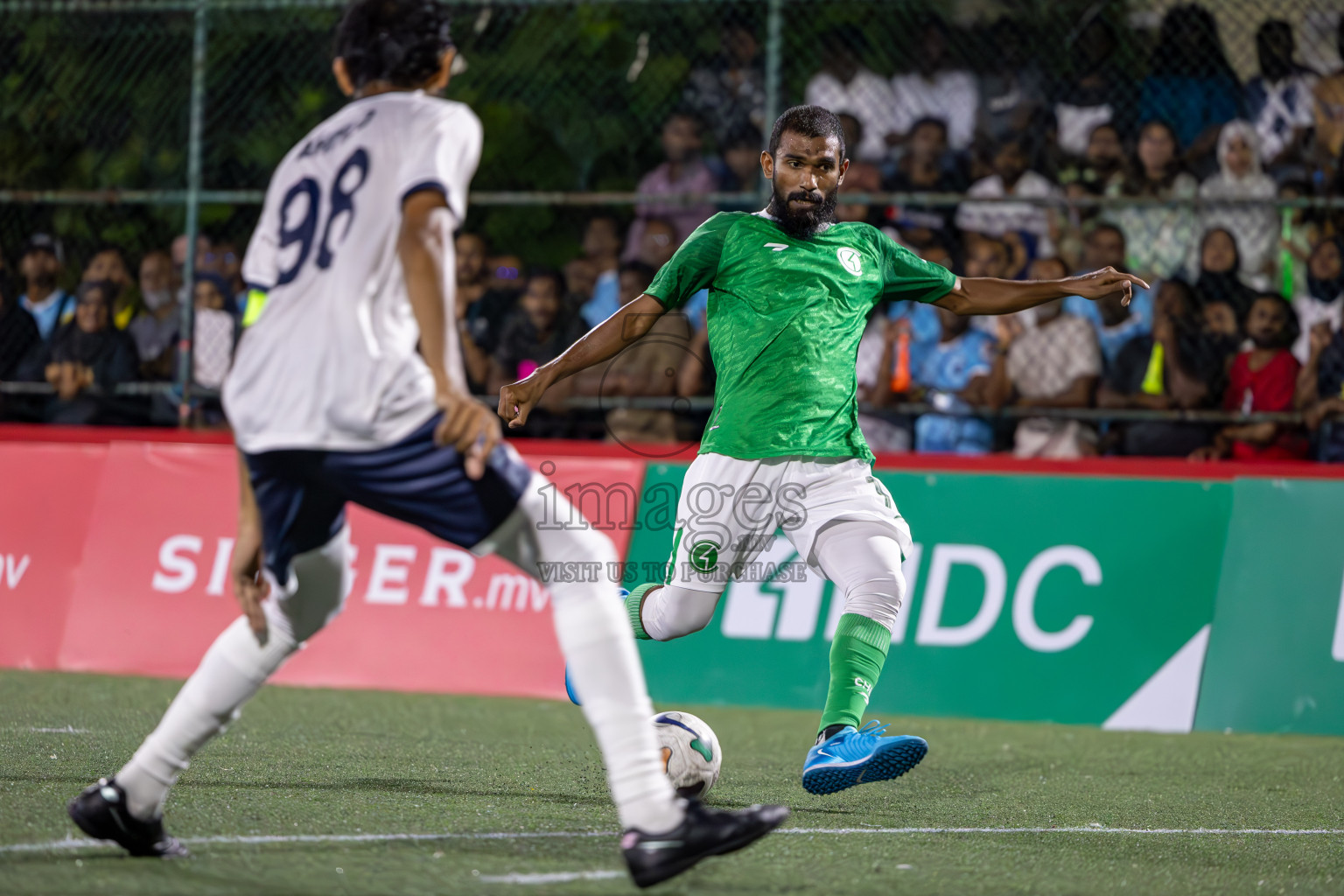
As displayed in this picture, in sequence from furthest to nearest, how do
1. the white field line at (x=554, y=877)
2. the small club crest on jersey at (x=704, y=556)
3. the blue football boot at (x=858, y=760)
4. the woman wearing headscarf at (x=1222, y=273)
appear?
1. the woman wearing headscarf at (x=1222, y=273)
2. the small club crest on jersey at (x=704, y=556)
3. the blue football boot at (x=858, y=760)
4. the white field line at (x=554, y=877)

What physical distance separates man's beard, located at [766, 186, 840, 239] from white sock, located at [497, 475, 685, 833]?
201 cm

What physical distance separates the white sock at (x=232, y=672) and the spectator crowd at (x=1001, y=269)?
17.1 feet

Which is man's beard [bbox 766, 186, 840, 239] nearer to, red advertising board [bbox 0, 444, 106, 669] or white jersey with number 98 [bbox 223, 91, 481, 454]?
white jersey with number 98 [bbox 223, 91, 481, 454]

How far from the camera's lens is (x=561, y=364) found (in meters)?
5.01

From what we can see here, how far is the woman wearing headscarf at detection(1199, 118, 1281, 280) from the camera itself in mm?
9211

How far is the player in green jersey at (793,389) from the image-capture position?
5.02m

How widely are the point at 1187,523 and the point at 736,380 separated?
3529 millimetres

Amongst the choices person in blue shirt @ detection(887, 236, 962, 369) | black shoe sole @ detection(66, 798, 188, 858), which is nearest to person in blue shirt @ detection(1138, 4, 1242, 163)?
person in blue shirt @ detection(887, 236, 962, 369)

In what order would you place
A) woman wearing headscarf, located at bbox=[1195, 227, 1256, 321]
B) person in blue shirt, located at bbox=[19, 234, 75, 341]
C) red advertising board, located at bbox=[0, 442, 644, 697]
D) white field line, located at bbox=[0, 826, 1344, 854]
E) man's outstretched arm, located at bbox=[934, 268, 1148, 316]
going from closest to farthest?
1. white field line, located at bbox=[0, 826, 1344, 854]
2. man's outstretched arm, located at bbox=[934, 268, 1148, 316]
3. red advertising board, located at bbox=[0, 442, 644, 697]
4. woman wearing headscarf, located at bbox=[1195, 227, 1256, 321]
5. person in blue shirt, located at bbox=[19, 234, 75, 341]

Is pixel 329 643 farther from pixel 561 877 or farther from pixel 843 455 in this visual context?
pixel 561 877

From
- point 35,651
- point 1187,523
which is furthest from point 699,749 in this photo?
point 35,651

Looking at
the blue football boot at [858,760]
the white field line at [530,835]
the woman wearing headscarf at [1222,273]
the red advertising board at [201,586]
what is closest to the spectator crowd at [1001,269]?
the woman wearing headscarf at [1222,273]

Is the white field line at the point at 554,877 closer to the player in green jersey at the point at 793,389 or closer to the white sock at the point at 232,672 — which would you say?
the white sock at the point at 232,672

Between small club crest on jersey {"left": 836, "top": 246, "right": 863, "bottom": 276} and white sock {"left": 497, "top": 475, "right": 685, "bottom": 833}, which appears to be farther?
small club crest on jersey {"left": 836, "top": 246, "right": 863, "bottom": 276}
